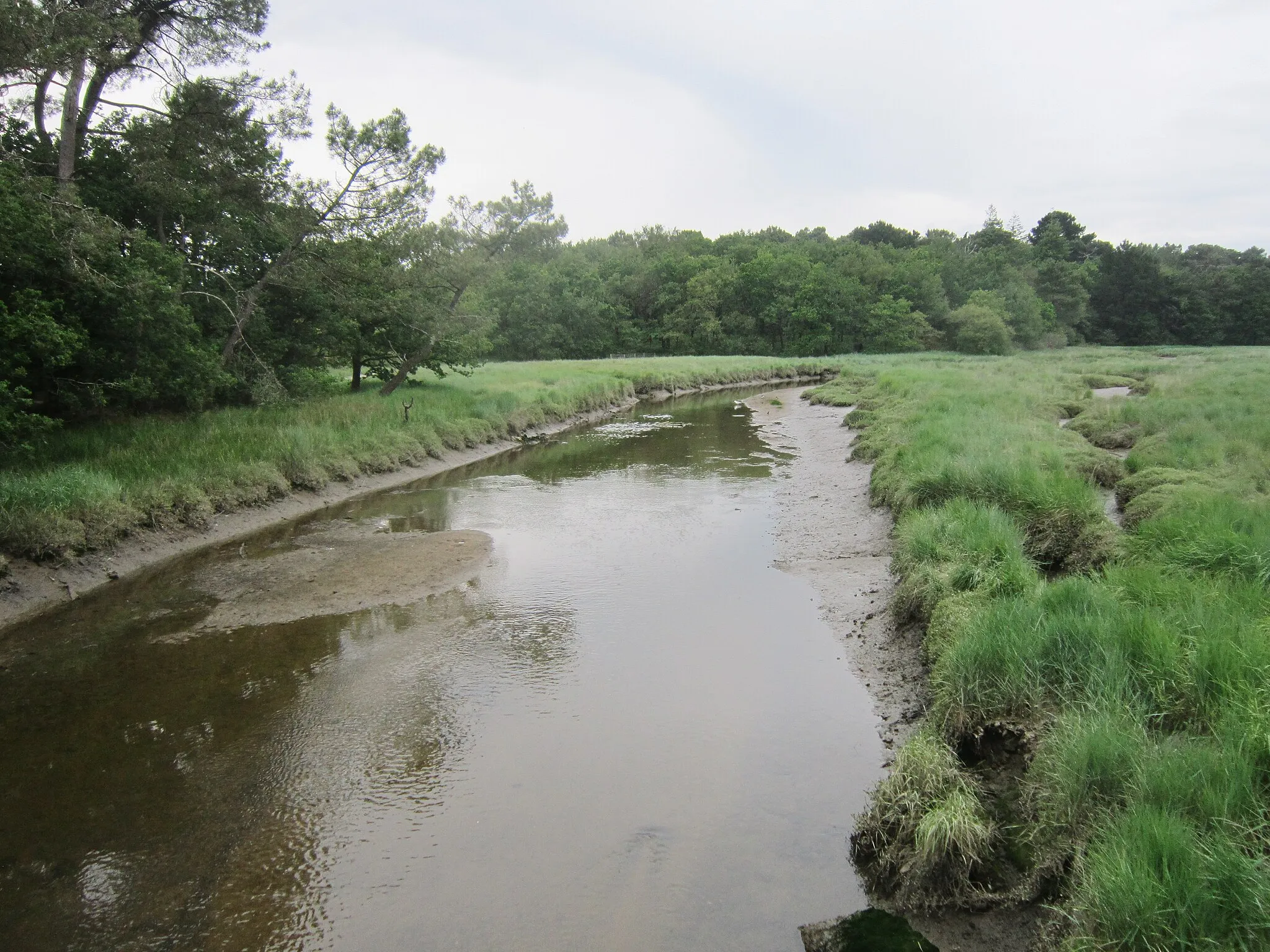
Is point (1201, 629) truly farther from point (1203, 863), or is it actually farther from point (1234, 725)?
point (1203, 863)

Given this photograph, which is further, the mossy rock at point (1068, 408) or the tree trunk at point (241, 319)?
the mossy rock at point (1068, 408)

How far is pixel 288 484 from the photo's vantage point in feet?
47.4

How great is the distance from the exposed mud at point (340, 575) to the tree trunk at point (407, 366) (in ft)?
40.7

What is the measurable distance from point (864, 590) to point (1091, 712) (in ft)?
16.1

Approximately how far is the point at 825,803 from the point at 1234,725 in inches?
98.4

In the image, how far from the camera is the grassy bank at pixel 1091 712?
3.26 meters

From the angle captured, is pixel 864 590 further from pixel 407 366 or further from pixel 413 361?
pixel 407 366

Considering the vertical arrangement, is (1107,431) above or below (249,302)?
below

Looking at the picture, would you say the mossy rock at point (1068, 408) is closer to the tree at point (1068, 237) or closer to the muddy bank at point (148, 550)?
the muddy bank at point (148, 550)

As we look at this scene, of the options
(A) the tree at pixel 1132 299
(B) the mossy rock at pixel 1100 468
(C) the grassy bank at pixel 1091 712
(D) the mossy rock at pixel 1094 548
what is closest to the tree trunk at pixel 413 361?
(B) the mossy rock at pixel 1100 468

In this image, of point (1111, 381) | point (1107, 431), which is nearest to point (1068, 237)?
point (1111, 381)

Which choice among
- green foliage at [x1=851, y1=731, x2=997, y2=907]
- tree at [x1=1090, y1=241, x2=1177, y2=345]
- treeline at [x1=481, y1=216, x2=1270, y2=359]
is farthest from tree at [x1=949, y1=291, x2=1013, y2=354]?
green foliage at [x1=851, y1=731, x2=997, y2=907]

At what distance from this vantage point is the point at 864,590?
948cm

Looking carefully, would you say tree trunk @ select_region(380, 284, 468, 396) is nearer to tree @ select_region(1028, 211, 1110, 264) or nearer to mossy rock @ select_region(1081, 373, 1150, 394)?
mossy rock @ select_region(1081, 373, 1150, 394)
